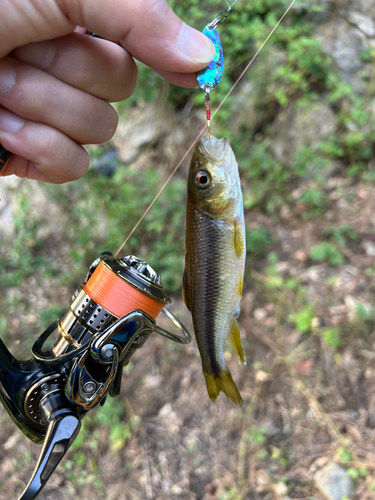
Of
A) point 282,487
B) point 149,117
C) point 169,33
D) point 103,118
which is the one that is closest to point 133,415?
point 282,487

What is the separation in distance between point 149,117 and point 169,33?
2959mm

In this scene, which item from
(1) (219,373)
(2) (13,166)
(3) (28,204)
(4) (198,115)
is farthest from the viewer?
(4) (198,115)

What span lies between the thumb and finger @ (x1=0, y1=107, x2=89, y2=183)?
0.33m

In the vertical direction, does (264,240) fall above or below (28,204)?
above

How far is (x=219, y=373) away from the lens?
1.54m

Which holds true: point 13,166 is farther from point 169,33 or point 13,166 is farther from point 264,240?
point 264,240

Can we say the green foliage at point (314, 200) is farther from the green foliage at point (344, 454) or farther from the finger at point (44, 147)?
the finger at point (44, 147)

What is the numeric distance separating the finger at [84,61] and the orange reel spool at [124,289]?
0.82 meters

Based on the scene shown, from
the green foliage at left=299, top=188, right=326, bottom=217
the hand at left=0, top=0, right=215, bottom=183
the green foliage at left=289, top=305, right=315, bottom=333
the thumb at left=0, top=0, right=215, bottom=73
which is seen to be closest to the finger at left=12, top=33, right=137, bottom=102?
the hand at left=0, top=0, right=215, bottom=183

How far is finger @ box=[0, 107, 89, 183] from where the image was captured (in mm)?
1605

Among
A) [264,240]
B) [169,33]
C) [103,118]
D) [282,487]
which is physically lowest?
[282,487]

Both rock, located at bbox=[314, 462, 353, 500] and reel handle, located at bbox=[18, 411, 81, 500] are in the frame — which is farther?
rock, located at bbox=[314, 462, 353, 500]

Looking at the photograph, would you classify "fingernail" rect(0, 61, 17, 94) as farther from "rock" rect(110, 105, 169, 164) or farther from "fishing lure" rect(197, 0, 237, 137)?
"rock" rect(110, 105, 169, 164)

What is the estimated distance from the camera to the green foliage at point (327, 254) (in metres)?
3.20
